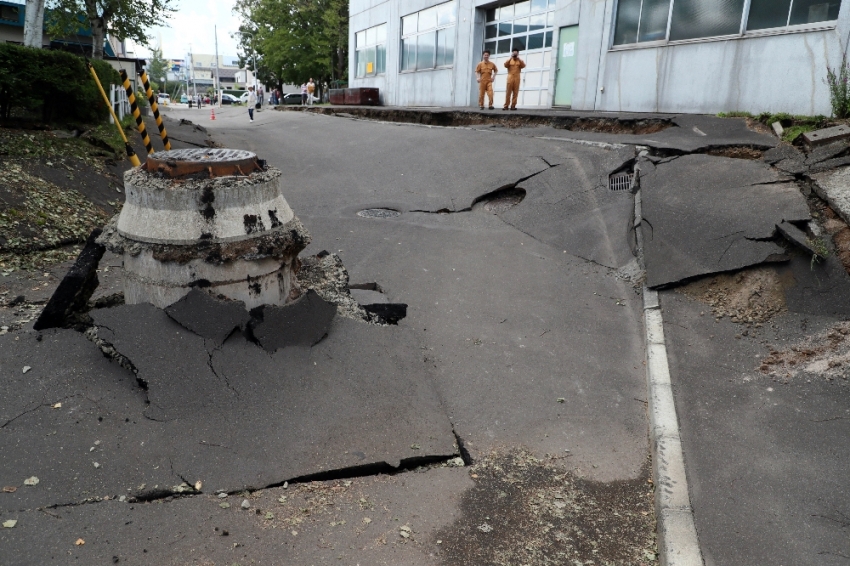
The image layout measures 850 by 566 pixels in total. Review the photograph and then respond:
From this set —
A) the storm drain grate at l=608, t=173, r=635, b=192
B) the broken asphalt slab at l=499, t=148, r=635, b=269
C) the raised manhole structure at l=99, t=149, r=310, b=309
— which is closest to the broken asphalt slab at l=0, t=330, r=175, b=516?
the raised manhole structure at l=99, t=149, r=310, b=309

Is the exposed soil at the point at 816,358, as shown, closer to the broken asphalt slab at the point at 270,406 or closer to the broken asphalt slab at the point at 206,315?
the broken asphalt slab at the point at 270,406

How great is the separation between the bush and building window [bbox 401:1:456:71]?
1527 cm

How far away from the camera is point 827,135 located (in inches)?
307

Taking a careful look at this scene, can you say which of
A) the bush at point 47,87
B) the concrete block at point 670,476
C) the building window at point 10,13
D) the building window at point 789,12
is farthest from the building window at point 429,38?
the concrete block at point 670,476

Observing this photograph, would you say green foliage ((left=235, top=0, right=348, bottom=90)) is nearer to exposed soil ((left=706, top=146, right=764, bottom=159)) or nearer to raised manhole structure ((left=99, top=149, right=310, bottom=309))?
exposed soil ((left=706, top=146, right=764, bottom=159))

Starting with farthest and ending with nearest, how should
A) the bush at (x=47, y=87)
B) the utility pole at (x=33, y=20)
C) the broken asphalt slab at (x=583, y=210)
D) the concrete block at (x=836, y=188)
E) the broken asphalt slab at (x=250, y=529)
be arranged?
the utility pole at (x=33, y=20) → the bush at (x=47, y=87) → the broken asphalt slab at (x=583, y=210) → the concrete block at (x=836, y=188) → the broken asphalt slab at (x=250, y=529)

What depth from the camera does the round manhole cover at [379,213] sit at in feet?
30.2

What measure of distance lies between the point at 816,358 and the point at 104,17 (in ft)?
72.0

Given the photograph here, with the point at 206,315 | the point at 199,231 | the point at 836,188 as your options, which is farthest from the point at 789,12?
the point at 206,315

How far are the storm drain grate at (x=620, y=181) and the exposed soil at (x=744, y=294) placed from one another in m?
2.96

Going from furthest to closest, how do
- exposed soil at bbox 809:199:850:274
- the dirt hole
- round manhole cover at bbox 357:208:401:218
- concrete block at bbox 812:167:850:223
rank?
1. the dirt hole
2. round manhole cover at bbox 357:208:401:218
3. concrete block at bbox 812:167:850:223
4. exposed soil at bbox 809:199:850:274

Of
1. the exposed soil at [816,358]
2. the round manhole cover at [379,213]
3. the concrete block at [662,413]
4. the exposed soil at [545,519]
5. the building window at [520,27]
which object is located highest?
the building window at [520,27]

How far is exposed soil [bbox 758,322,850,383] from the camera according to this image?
472 cm

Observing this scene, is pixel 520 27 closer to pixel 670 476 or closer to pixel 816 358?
pixel 816 358
